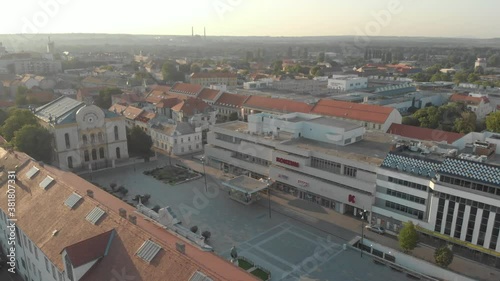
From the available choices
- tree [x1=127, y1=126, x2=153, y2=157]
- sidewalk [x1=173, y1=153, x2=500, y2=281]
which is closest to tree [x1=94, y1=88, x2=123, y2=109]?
tree [x1=127, y1=126, x2=153, y2=157]

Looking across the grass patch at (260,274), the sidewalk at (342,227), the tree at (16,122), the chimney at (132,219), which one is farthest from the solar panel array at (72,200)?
the tree at (16,122)

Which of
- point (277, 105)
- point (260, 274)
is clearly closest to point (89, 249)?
point (260, 274)

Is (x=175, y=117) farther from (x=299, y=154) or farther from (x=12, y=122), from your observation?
(x=299, y=154)

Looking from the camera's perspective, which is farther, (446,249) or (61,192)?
(446,249)

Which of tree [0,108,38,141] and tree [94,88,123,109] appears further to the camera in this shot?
tree [94,88,123,109]

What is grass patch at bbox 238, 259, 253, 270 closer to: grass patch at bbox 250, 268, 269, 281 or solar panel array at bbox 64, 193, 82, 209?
grass patch at bbox 250, 268, 269, 281

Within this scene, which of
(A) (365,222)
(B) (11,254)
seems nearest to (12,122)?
(B) (11,254)
